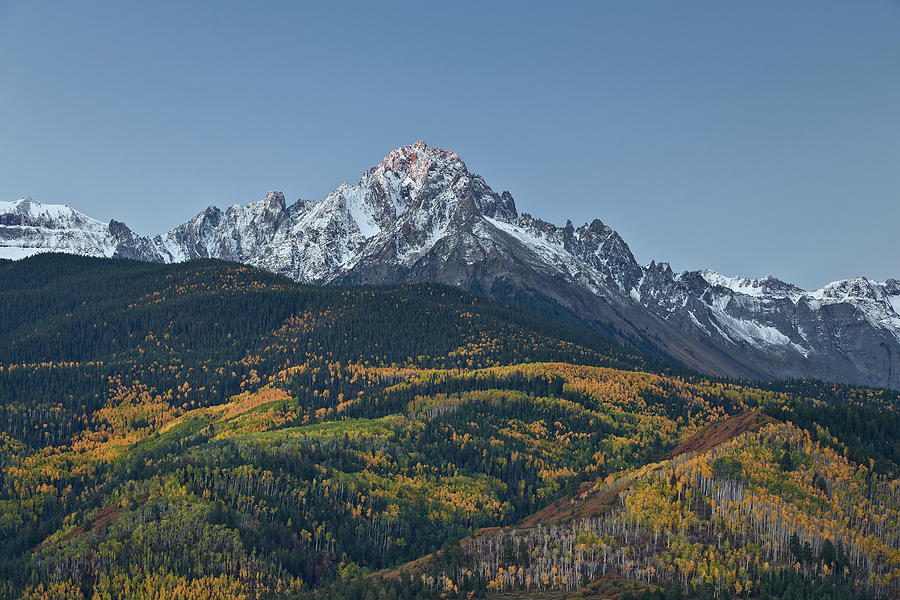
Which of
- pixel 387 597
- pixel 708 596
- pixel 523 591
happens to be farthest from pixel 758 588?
pixel 387 597

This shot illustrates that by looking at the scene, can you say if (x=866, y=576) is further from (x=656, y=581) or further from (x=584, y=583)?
(x=584, y=583)

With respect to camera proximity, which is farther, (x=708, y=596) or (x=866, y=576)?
(x=866, y=576)

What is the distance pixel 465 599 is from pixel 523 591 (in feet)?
38.3

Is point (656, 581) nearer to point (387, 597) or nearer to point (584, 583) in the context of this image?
point (584, 583)

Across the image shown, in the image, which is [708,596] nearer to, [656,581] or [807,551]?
Answer: [656,581]

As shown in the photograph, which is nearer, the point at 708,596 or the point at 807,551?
the point at 708,596

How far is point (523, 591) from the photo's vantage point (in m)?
199

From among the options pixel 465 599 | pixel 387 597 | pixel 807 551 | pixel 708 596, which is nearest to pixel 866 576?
pixel 807 551

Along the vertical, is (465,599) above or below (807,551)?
below

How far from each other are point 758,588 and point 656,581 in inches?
732

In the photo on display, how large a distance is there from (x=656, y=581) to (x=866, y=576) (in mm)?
42355

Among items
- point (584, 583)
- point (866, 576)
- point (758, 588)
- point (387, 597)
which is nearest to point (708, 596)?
point (758, 588)

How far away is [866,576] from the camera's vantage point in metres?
199

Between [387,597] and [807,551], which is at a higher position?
[807,551]
